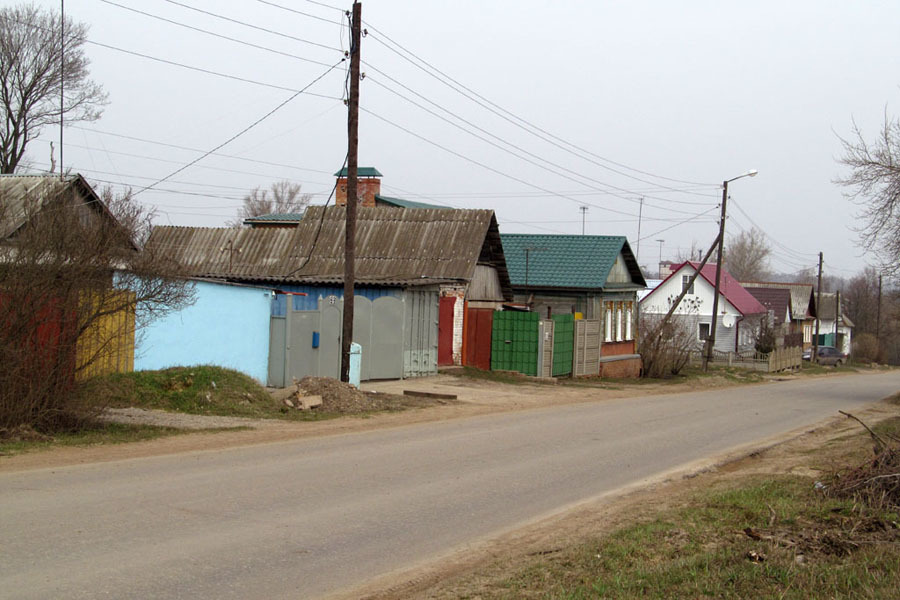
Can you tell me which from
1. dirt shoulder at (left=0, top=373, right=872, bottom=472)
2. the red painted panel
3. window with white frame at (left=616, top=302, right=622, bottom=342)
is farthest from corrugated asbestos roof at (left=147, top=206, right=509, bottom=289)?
window with white frame at (left=616, top=302, right=622, bottom=342)

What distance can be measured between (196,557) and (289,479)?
3.34 metres

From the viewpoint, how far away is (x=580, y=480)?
1118cm

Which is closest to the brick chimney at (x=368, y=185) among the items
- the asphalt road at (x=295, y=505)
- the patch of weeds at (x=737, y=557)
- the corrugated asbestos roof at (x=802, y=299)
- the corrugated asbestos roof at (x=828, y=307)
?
the asphalt road at (x=295, y=505)

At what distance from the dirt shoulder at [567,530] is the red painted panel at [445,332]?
14977 mm

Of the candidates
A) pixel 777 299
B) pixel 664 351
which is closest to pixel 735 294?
pixel 777 299

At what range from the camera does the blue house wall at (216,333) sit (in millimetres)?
18391

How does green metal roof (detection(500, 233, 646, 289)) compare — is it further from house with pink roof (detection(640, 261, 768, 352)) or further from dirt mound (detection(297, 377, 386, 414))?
house with pink roof (detection(640, 261, 768, 352))

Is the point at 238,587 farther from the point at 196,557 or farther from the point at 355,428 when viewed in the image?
the point at 355,428

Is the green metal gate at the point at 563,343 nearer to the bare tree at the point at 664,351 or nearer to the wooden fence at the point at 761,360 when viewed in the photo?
the bare tree at the point at 664,351

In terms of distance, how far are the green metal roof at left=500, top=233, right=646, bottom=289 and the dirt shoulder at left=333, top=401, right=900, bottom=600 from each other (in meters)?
21.0

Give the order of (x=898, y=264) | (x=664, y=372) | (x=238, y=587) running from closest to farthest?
(x=238, y=587) < (x=898, y=264) < (x=664, y=372)

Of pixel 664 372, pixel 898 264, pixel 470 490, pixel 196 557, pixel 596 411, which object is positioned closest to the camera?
pixel 196 557

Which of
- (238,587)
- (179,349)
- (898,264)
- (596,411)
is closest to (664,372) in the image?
(898,264)

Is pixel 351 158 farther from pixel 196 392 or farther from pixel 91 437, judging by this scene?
pixel 91 437
